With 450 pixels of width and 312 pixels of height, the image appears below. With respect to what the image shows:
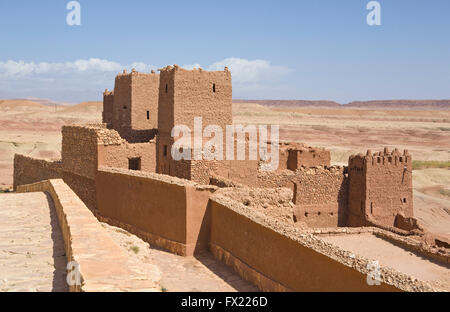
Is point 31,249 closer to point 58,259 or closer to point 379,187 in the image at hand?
point 58,259

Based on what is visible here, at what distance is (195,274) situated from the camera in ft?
35.1

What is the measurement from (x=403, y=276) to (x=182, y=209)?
20.8 ft

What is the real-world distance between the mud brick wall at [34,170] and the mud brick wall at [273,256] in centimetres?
864

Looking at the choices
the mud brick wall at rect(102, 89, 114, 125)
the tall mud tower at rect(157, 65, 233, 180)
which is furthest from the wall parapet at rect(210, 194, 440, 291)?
the mud brick wall at rect(102, 89, 114, 125)

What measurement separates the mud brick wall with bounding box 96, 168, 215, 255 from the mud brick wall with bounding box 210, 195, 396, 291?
1.42 ft

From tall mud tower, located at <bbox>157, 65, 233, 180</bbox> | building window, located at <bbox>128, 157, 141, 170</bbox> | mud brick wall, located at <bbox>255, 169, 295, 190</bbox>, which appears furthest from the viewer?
tall mud tower, located at <bbox>157, 65, 233, 180</bbox>

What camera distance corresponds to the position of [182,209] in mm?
11836

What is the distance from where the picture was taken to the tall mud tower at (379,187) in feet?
58.9

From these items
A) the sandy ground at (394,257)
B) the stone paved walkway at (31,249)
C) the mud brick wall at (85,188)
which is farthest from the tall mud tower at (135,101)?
the stone paved walkway at (31,249)

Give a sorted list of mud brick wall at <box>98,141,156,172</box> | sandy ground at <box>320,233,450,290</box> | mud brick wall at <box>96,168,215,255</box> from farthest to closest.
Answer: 1. mud brick wall at <box>98,141,156,172</box>
2. mud brick wall at <box>96,168,215,255</box>
3. sandy ground at <box>320,233,450,290</box>

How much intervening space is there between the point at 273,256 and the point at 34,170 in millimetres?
14088

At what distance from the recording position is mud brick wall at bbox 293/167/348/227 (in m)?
17.6

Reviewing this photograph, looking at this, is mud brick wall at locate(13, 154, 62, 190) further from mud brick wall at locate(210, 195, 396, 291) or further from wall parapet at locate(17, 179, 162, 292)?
wall parapet at locate(17, 179, 162, 292)
